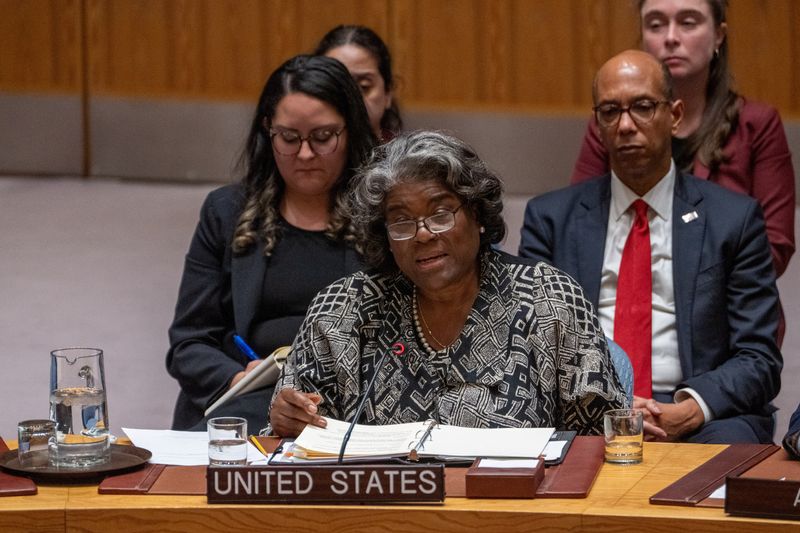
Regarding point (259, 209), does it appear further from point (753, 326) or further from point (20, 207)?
point (20, 207)

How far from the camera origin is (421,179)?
9.41ft

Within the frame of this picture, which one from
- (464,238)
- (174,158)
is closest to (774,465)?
(464,238)

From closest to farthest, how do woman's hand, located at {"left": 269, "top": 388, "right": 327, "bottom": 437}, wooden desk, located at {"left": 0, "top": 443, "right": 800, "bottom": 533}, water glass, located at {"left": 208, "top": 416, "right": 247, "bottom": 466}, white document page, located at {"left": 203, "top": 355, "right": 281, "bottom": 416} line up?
wooden desk, located at {"left": 0, "top": 443, "right": 800, "bottom": 533}, water glass, located at {"left": 208, "top": 416, "right": 247, "bottom": 466}, woman's hand, located at {"left": 269, "top": 388, "right": 327, "bottom": 437}, white document page, located at {"left": 203, "top": 355, "right": 281, "bottom": 416}

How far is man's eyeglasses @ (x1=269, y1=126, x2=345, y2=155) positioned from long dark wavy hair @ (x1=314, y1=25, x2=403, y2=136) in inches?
37.3

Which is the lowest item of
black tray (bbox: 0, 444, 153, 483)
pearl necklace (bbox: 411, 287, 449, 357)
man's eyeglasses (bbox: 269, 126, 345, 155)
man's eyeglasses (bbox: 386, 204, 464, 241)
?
black tray (bbox: 0, 444, 153, 483)

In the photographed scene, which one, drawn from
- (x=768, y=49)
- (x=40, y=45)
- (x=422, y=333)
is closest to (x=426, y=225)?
(x=422, y=333)

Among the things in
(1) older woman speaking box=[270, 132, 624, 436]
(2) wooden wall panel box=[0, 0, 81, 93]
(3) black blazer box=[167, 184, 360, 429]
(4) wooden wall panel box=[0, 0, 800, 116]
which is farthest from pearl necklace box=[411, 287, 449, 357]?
(2) wooden wall panel box=[0, 0, 81, 93]

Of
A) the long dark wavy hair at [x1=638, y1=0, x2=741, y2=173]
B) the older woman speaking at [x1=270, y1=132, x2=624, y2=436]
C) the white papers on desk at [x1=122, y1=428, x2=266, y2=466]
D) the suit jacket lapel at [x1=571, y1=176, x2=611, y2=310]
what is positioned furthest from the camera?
the long dark wavy hair at [x1=638, y1=0, x2=741, y2=173]

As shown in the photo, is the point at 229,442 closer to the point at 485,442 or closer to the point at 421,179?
the point at 485,442

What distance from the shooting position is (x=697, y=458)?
8.34ft

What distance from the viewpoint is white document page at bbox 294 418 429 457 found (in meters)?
2.49

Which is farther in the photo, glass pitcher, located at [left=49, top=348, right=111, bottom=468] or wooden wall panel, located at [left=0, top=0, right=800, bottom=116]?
wooden wall panel, located at [left=0, top=0, right=800, bottom=116]

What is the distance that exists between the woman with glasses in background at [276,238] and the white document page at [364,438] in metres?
1.02

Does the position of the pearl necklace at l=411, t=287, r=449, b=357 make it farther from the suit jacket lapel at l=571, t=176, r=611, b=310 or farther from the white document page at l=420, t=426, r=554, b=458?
the suit jacket lapel at l=571, t=176, r=611, b=310
